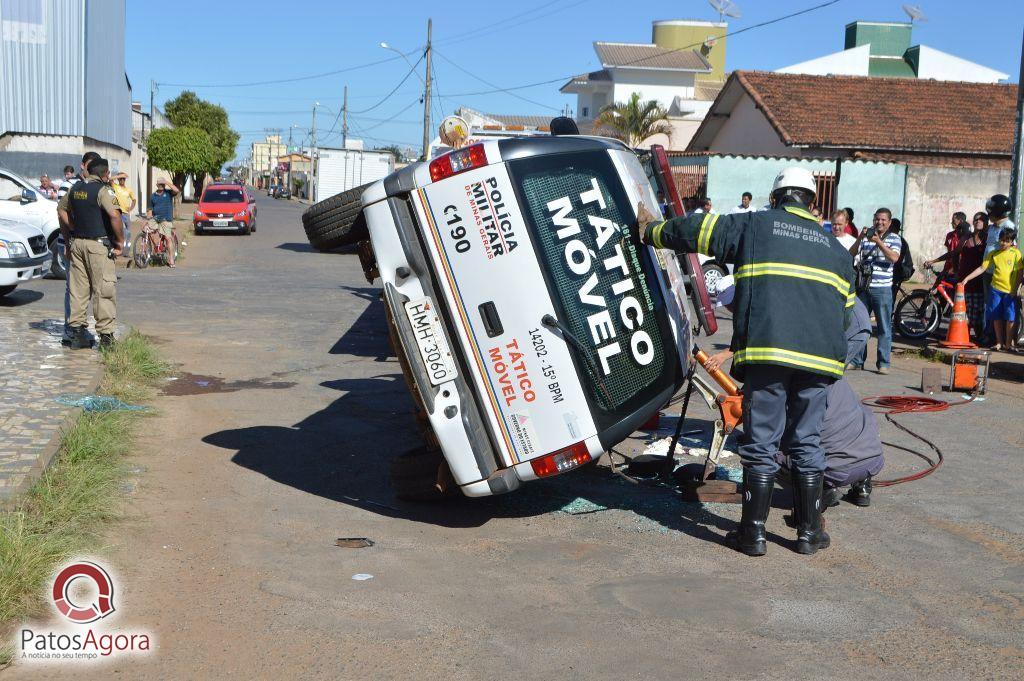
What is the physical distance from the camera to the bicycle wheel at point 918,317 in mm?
15109

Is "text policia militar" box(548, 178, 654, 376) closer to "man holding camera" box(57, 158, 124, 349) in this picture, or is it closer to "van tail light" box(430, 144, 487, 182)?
"van tail light" box(430, 144, 487, 182)

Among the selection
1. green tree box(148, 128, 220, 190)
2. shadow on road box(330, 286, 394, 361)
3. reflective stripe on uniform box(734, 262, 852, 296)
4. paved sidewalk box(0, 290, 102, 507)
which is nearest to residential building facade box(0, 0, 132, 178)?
green tree box(148, 128, 220, 190)

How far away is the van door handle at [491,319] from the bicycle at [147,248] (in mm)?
17926

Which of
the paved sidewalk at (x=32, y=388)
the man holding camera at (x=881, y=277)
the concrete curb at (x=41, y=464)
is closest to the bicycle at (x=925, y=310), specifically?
the man holding camera at (x=881, y=277)

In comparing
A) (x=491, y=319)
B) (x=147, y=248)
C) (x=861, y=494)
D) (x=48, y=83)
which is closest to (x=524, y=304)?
(x=491, y=319)

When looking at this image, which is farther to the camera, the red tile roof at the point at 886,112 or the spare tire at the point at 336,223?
the red tile roof at the point at 886,112

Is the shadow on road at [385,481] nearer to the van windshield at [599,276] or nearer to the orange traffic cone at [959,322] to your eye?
the van windshield at [599,276]

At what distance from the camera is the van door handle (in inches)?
216

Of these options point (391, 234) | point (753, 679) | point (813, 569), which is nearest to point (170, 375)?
point (391, 234)

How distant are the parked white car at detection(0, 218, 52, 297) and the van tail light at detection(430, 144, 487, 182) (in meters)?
10.6

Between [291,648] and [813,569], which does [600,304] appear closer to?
[813,569]

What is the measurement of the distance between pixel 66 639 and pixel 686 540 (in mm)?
3183

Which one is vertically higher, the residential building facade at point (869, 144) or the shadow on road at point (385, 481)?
the residential building facade at point (869, 144)

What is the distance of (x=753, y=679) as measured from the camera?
13.4ft
